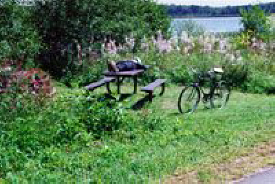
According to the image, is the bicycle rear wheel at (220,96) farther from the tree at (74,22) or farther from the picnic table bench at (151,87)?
the tree at (74,22)

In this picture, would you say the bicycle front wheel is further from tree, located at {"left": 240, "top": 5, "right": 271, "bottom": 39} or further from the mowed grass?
tree, located at {"left": 240, "top": 5, "right": 271, "bottom": 39}

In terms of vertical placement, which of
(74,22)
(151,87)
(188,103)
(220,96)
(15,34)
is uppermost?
(74,22)

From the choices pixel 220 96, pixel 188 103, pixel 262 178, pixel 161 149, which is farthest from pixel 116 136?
pixel 220 96

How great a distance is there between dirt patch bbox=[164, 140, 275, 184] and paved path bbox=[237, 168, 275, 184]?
0.08 m

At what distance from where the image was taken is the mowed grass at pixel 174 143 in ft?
18.3

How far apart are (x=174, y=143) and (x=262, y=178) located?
168cm

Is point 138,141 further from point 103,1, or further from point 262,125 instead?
point 103,1

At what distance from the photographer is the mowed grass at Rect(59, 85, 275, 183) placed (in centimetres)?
558

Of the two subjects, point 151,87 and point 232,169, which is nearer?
point 232,169

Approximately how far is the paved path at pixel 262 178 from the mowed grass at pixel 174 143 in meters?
0.48

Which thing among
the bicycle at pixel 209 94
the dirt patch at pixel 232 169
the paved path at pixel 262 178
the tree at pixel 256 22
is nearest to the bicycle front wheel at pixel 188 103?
the bicycle at pixel 209 94

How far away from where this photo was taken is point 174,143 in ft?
22.3

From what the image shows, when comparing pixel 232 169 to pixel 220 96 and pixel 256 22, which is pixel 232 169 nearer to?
pixel 220 96

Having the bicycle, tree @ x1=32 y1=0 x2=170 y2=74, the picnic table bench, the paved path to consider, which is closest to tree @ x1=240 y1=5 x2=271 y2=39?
tree @ x1=32 y1=0 x2=170 y2=74
